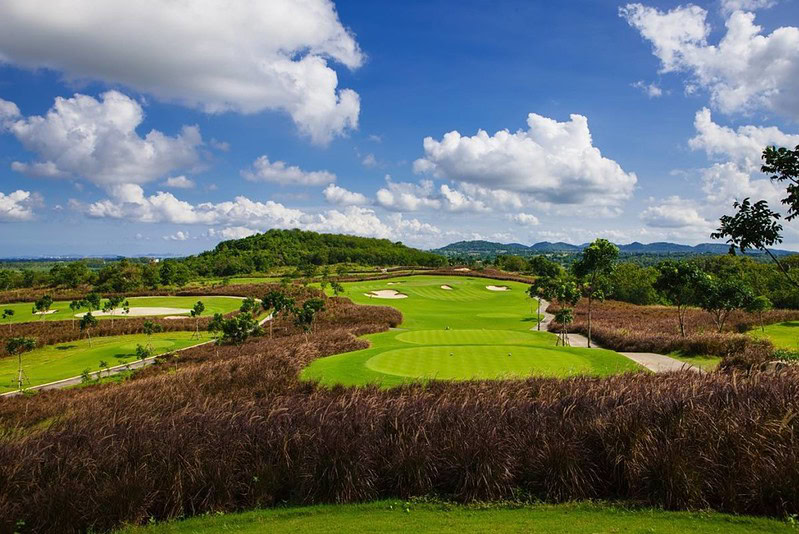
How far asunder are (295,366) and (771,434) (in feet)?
41.9

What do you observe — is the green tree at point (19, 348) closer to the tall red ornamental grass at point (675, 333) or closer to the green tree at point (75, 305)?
the green tree at point (75, 305)

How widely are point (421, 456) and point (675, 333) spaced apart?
3029 cm

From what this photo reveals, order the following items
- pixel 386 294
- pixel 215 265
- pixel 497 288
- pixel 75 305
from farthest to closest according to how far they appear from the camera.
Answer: pixel 215 265 → pixel 497 288 → pixel 386 294 → pixel 75 305

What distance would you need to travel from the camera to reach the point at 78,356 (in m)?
34.0

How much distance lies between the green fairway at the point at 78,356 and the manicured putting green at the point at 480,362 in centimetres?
2234

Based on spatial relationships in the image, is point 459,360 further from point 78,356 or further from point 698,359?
point 78,356

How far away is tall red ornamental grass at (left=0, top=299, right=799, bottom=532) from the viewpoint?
20.9ft

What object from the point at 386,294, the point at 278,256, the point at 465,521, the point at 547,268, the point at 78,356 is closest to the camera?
the point at 465,521

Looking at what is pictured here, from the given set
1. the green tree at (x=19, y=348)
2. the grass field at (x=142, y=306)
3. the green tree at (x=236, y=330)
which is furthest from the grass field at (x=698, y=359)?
the grass field at (x=142, y=306)

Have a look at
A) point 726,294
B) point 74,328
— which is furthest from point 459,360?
point 74,328

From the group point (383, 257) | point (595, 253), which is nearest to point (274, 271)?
point (383, 257)

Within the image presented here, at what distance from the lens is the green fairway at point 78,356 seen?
28.5 m

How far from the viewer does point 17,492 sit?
21.9 feet

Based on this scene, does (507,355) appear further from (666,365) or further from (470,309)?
(470,309)
